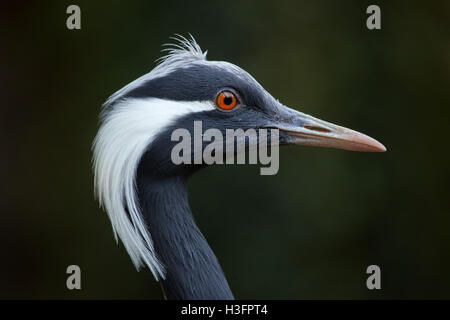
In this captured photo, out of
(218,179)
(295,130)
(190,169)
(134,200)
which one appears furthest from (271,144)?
(218,179)

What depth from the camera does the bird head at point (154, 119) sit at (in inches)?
134

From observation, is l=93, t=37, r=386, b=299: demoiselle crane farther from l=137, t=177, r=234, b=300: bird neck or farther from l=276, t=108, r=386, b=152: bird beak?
l=276, t=108, r=386, b=152: bird beak

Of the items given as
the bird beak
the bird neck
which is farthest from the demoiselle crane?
the bird beak

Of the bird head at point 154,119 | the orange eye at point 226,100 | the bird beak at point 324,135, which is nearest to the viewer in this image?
the bird head at point 154,119

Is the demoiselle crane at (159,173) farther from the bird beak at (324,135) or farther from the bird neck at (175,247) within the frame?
the bird beak at (324,135)

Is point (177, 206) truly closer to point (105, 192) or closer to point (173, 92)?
point (105, 192)

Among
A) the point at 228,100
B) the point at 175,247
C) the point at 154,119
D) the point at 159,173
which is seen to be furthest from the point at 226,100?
the point at 175,247

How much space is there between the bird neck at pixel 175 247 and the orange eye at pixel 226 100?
0.55 meters

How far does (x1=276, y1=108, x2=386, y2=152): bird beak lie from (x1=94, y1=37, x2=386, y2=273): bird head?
7 centimetres

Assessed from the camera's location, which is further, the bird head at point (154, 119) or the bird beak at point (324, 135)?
the bird beak at point (324, 135)

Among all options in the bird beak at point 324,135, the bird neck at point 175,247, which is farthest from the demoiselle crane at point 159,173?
the bird beak at point 324,135

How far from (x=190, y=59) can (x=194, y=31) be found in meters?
2.98

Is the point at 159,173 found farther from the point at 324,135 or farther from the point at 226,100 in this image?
the point at 324,135

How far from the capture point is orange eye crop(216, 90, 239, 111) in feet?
11.8
